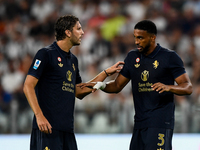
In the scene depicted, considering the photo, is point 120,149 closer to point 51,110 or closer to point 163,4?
point 51,110

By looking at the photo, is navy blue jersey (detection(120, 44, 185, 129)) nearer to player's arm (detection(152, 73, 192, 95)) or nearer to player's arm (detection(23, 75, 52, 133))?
player's arm (detection(152, 73, 192, 95))

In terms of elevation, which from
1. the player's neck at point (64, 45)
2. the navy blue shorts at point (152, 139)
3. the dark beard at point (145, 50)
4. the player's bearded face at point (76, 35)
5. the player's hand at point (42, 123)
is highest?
the player's bearded face at point (76, 35)

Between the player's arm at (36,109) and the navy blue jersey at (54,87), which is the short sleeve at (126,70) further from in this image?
the player's arm at (36,109)

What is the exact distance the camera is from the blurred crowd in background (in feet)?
30.5

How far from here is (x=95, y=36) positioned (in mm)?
11352

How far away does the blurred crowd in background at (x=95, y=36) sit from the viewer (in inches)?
366

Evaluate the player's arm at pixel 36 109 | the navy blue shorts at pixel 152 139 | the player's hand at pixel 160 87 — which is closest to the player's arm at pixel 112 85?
the navy blue shorts at pixel 152 139

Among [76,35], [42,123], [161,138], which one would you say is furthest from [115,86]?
[42,123]

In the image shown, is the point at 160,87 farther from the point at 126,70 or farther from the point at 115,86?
the point at 115,86

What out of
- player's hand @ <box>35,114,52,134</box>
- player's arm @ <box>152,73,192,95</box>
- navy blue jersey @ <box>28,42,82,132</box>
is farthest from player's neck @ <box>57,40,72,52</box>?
player's arm @ <box>152,73,192,95</box>

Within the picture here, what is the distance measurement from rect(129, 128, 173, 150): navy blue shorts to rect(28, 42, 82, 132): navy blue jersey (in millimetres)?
826

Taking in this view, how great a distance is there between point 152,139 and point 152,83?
0.68 meters

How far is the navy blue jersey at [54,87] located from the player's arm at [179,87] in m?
1.05

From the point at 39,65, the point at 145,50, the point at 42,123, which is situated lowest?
the point at 42,123
